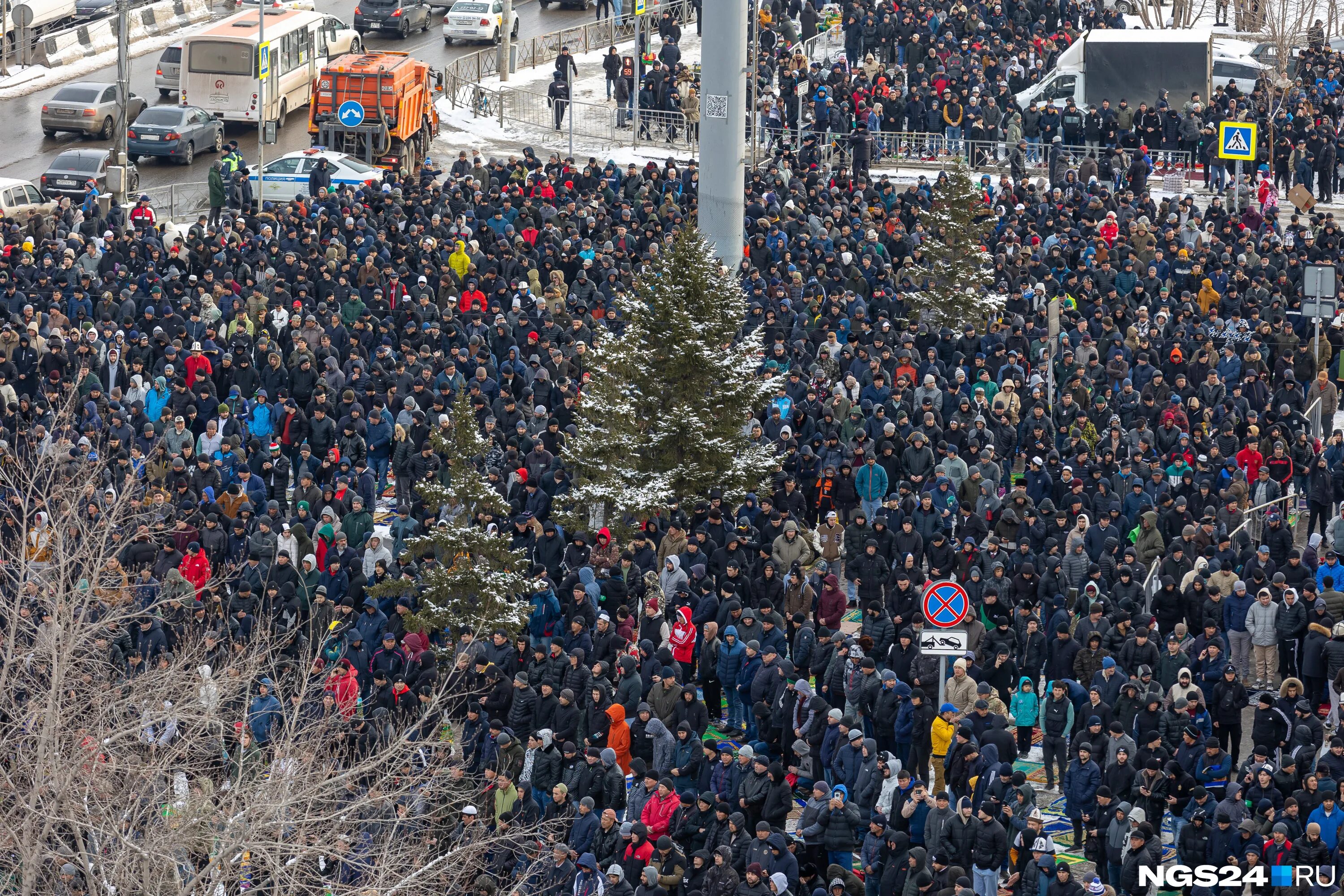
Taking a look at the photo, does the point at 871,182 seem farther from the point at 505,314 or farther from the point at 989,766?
the point at 989,766

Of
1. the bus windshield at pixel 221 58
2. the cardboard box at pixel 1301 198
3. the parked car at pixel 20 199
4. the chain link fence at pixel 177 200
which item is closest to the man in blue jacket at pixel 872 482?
the cardboard box at pixel 1301 198

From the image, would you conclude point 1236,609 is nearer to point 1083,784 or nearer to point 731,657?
point 1083,784

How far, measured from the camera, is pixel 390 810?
1795cm

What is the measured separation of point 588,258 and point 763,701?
545 inches

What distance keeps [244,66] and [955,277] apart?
63.1ft

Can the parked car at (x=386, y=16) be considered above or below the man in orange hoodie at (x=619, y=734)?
above

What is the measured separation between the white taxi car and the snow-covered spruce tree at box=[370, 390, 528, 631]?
1202 inches

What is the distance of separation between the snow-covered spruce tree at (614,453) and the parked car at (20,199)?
51.9ft

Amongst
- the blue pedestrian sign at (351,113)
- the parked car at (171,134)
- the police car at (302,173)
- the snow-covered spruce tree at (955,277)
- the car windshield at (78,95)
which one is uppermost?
the car windshield at (78,95)

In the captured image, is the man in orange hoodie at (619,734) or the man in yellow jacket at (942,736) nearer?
the man in yellow jacket at (942,736)

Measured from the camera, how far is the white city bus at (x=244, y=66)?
145ft

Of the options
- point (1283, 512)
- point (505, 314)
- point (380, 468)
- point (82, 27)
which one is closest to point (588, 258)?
point (505, 314)

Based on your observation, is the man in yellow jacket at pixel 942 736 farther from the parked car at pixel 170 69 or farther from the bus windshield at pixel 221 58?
the parked car at pixel 170 69

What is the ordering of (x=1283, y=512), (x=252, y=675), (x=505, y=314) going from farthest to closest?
(x=505, y=314), (x=1283, y=512), (x=252, y=675)
